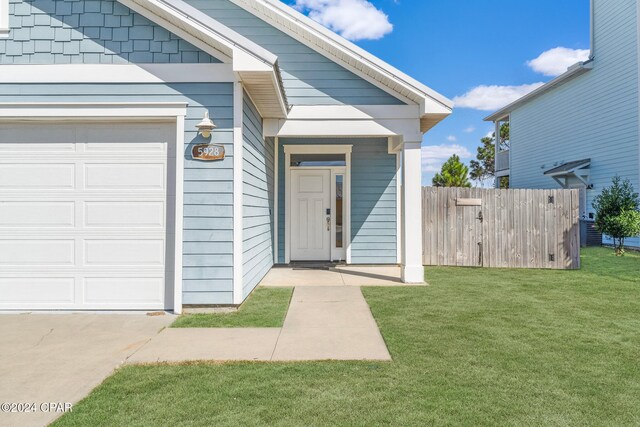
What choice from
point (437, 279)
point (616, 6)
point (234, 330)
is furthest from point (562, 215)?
point (616, 6)

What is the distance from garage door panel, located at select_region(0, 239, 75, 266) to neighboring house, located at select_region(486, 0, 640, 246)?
14.0 metres

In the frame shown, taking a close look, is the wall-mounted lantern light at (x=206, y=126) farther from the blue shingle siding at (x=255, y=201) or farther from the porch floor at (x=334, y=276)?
the porch floor at (x=334, y=276)

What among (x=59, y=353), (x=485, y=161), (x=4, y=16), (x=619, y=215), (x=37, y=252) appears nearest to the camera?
(x=59, y=353)

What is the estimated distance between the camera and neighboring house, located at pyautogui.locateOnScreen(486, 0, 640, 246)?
11906mm

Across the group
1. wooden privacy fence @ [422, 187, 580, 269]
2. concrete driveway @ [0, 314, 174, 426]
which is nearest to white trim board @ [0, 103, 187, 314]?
concrete driveway @ [0, 314, 174, 426]

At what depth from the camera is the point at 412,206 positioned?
6.33 metres

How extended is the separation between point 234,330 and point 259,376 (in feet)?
3.88

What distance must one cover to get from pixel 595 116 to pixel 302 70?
39.1 feet

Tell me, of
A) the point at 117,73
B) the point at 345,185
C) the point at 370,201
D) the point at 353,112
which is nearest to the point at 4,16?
the point at 117,73

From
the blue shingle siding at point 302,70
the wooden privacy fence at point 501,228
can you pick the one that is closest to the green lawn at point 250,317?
the blue shingle siding at point 302,70

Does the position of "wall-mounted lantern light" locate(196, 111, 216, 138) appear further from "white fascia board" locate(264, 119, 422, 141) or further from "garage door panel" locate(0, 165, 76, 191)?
"white fascia board" locate(264, 119, 422, 141)

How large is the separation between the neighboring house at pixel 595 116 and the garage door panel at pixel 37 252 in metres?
14.0

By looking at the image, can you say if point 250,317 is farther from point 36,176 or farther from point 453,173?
point 453,173

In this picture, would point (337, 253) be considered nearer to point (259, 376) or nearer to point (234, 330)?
point (234, 330)
